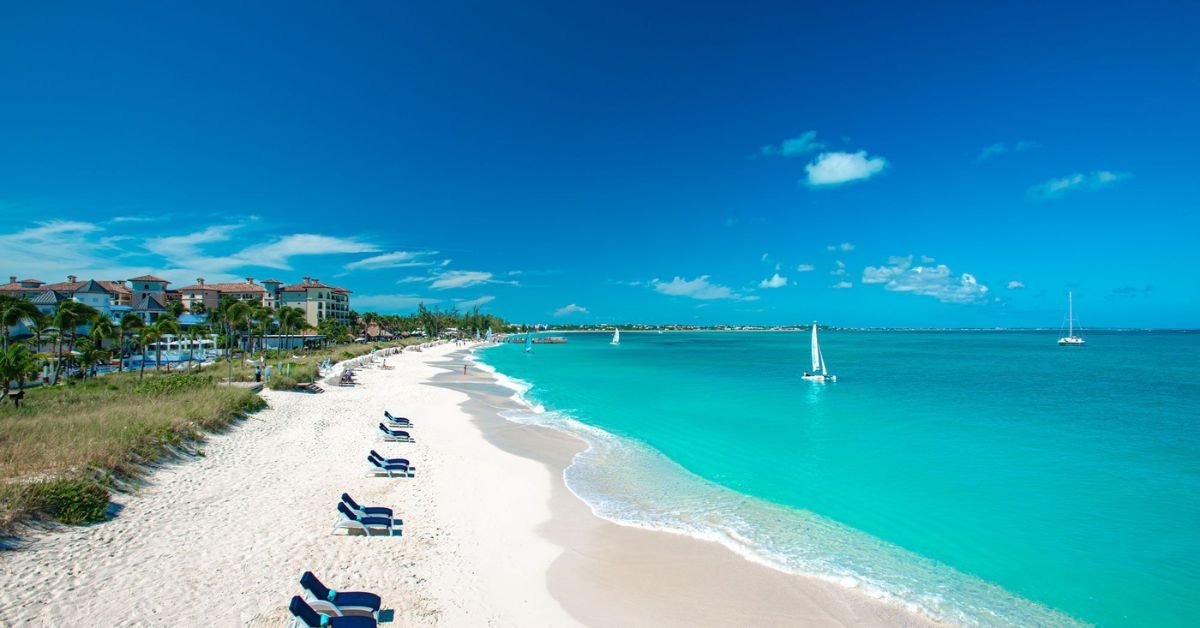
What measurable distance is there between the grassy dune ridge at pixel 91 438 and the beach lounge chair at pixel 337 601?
505 centimetres

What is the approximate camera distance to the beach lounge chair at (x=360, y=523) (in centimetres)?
935

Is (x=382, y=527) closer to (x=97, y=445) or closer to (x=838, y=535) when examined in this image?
(x=97, y=445)

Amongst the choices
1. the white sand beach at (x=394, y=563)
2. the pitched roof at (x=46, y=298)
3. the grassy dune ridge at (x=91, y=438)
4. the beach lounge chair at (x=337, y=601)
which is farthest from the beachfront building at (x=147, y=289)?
the beach lounge chair at (x=337, y=601)

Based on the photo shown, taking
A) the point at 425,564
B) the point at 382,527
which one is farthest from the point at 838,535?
the point at 382,527

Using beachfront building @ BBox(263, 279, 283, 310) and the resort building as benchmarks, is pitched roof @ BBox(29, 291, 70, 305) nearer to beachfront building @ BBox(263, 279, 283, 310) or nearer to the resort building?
the resort building

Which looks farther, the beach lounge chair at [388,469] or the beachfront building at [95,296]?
the beachfront building at [95,296]

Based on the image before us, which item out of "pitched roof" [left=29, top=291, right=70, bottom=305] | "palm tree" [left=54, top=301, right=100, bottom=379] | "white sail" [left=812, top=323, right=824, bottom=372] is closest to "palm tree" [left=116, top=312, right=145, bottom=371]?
"palm tree" [left=54, top=301, right=100, bottom=379]

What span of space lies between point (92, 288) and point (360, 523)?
73.5 meters

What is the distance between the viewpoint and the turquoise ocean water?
8961 mm

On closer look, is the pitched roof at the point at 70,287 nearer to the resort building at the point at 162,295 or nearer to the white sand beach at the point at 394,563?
the resort building at the point at 162,295

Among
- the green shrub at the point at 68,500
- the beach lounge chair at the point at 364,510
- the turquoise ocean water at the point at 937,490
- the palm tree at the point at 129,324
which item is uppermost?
the palm tree at the point at 129,324

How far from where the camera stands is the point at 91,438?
1142 cm

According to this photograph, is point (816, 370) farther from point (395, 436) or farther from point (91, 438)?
point (91, 438)

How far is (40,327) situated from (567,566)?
37711mm
